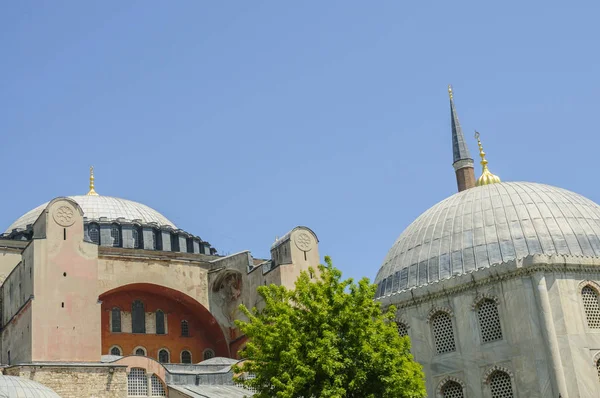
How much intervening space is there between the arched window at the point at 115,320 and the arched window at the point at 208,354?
410cm

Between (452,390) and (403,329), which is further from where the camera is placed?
(403,329)

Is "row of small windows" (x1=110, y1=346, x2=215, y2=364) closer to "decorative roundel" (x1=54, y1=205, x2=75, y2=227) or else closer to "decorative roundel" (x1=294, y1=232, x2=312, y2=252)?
"decorative roundel" (x1=54, y1=205, x2=75, y2=227)

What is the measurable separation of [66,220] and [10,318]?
5.04 meters

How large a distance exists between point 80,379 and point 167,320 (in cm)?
897

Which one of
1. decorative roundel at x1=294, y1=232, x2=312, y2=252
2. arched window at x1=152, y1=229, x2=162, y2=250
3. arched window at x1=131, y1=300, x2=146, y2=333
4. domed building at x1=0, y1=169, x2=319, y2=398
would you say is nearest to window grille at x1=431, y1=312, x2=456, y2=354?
domed building at x1=0, y1=169, x2=319, y2=398

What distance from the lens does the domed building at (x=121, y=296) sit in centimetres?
2909

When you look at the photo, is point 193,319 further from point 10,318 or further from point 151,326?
point 10,318

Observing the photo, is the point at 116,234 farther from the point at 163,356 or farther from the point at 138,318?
the point at 163,356

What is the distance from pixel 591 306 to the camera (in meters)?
29.7

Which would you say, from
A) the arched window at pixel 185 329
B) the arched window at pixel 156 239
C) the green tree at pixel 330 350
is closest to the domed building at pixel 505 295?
the green tree at pixel 330 350

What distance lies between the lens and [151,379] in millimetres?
29328

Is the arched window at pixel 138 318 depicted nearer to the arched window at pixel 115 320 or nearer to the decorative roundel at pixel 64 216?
the arched window at pixel 115 320

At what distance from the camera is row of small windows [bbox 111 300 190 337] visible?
35375 millimetres

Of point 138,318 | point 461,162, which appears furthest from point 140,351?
point 461,162
